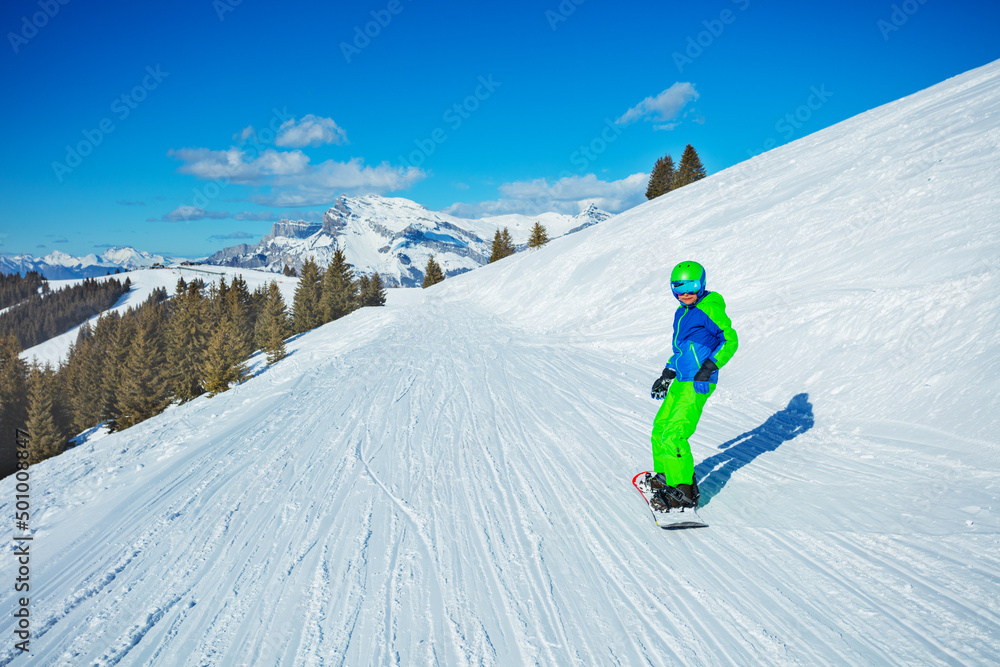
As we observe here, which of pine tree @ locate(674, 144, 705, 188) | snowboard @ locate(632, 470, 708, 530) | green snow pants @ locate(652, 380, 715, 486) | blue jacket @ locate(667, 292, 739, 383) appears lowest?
snowboard @ locate(632, 470, 708, 530)

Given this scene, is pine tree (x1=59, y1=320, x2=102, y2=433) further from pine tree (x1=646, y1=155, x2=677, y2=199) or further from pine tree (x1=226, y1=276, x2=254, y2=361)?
pine tree (x1=646, y1=155, x2=677, y2=199)

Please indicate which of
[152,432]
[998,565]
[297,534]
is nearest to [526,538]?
[297,534]

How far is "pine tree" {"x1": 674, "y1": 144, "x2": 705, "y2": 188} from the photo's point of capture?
48.2 m

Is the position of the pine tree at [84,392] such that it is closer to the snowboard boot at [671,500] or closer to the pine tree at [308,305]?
the pine tree at [308,305]

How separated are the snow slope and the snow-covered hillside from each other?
68521 mm

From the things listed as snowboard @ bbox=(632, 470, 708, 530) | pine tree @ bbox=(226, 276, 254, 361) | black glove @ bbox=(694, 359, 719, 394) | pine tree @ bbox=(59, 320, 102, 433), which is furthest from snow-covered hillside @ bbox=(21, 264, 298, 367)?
black glove @ bbox=(694, 359, 719, 394)

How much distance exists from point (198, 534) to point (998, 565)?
6735 mm

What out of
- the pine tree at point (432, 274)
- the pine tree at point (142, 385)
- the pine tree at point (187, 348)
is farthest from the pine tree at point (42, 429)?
the pine tree at point (432, 274)

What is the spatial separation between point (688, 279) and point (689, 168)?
171 ft

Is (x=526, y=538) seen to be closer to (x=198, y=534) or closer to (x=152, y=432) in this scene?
(x=198, y=534)

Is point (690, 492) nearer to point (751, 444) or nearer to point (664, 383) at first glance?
point (664, 383)

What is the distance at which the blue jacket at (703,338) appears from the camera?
383 centimetres

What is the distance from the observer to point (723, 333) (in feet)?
12.8

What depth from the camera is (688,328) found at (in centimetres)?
396
